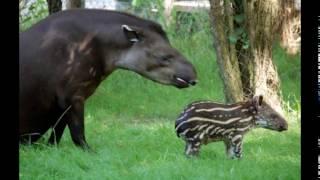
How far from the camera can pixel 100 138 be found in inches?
249

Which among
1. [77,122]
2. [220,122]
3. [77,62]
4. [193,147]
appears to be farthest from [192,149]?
[77,62]

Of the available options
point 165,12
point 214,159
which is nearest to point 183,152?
point 214,159

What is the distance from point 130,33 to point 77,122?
798 millimetres

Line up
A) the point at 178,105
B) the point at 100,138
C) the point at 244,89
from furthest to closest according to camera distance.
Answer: the point at 178,105 → the point at 244,89 → the point at 100,138

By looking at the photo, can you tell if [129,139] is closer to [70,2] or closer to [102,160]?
[102,160]

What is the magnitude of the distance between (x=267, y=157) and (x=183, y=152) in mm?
Result: 645

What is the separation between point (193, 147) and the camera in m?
5.20

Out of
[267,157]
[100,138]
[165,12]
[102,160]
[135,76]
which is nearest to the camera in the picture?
[102,160]

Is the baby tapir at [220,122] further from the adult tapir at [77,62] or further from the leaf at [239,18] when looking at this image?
the leaf at [239,18]

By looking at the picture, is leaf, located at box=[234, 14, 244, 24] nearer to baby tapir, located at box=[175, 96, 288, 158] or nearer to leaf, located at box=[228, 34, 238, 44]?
leaf, located at box=[228, 34, 238, 44]

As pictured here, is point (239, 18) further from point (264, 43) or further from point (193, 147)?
point (193, 147)

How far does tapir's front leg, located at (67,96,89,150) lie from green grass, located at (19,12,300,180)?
3.9 inches

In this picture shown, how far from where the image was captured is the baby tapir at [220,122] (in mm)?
5148

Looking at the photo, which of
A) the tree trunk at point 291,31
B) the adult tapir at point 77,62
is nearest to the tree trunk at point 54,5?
the tree trunk at point 291,31
